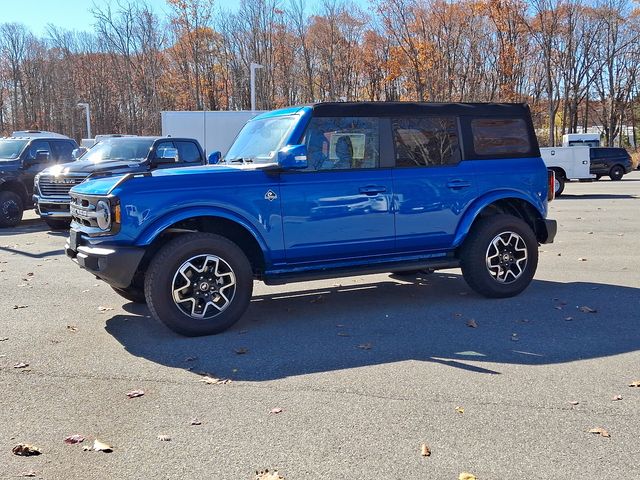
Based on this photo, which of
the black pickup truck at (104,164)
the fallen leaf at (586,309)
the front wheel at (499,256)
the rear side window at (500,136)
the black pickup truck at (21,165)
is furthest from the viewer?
the black pickup truck at (21,165)

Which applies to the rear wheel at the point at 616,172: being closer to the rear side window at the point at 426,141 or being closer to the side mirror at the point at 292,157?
the rear side window at the point at 426,141

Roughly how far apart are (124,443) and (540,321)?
4.17 metres

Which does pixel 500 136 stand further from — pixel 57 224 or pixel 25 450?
pixel 57 224

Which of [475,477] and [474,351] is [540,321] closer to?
[474,351]

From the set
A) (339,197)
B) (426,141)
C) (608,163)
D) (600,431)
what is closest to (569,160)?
(608,163)

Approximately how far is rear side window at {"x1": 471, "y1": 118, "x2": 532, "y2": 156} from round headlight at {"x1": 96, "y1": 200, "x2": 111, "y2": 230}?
4.00 metres

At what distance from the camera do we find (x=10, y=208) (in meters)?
15.1

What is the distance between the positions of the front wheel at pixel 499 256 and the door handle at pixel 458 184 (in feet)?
1.63

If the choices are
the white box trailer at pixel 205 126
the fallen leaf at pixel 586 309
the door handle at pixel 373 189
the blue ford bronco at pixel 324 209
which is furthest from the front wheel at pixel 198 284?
the white box trailer at pixel 205 126

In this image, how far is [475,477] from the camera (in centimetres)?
332

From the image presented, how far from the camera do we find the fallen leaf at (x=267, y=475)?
3332 mm

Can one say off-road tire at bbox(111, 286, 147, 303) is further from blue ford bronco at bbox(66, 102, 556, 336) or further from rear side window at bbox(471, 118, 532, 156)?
rear side window at bbox(471, 118, 532, 156)

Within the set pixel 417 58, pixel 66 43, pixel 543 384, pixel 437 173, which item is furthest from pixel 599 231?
pixel 66 43

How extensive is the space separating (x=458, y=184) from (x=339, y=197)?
145cm
